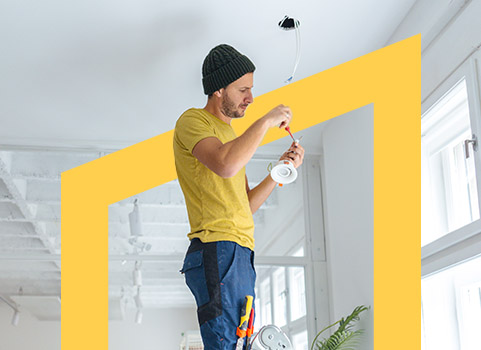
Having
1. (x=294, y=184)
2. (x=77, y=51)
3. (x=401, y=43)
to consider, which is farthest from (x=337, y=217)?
(x=77, y=51)

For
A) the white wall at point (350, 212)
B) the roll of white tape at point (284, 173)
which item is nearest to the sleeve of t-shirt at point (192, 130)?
the roll of white tape at point (284, 173)

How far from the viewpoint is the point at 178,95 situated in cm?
376

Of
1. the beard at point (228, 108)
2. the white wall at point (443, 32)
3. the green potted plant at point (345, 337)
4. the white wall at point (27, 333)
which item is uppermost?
the white wall at point (443, 32)

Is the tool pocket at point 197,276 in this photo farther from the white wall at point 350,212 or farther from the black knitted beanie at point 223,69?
the white wall at point 350,212

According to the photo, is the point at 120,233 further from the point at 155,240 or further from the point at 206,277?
the point at 206,277

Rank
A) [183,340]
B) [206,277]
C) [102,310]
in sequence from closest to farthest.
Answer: [206,277] < [102,310] < [183,340]

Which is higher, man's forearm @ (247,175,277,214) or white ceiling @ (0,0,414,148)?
white ceiling @ (0,0,414,148)

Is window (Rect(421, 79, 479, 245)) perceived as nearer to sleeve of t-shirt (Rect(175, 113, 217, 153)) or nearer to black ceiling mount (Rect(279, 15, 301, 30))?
black ceiling mount (Rect(279, 15, 301, 30))

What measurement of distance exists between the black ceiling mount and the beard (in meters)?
1.30

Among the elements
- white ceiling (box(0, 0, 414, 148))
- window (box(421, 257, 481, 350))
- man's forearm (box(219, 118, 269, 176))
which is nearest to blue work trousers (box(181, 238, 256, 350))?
man's forearm (box(219, 118, 269, 176))

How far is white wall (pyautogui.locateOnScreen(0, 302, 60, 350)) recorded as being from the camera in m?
4.23

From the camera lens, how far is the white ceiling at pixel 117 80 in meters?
2.95

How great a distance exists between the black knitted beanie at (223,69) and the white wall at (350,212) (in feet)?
5.79

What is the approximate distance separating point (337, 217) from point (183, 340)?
55.2 inches
